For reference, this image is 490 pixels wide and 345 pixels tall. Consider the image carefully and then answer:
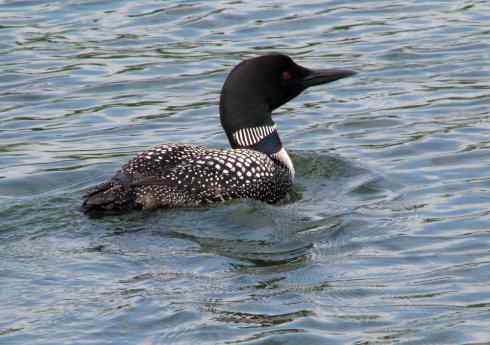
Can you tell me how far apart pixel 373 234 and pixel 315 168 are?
6.00ft

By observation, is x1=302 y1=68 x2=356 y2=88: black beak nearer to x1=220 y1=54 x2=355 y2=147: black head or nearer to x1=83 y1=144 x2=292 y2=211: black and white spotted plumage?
x1=220 y1=54 x2=355 y2=147: black head

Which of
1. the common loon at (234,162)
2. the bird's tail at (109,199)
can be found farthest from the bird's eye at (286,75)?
the bird's tail at (109,199)

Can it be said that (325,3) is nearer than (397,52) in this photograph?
No

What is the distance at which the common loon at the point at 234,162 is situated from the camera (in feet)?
26.6

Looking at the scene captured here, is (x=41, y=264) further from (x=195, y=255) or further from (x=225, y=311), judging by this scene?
(x=225, y=311)

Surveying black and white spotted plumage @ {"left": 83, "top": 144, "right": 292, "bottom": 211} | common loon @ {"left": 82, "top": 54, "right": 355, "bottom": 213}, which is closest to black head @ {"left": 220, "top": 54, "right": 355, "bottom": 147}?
common loon @ {"left": 82, "top": 54, "right": 355, "bottom": 213}

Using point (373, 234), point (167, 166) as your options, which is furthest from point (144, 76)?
point (373, 234)

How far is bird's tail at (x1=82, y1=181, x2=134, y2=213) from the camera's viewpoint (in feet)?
26.2

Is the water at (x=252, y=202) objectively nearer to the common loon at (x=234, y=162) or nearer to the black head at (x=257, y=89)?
the common loon at (x=234, y=162)

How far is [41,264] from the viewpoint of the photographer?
283 inches

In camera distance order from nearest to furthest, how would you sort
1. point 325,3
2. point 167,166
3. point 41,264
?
point 41,264 → point 167,166 → point 325,3

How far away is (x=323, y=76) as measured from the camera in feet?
31.2

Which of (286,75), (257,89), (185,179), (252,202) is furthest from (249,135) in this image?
(185,179)

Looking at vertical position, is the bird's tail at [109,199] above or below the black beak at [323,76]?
below
